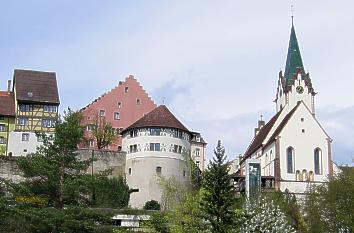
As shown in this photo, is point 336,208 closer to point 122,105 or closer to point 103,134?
point 103,134

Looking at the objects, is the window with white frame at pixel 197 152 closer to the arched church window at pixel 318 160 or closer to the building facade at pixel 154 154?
the building facade at pixel 154 154

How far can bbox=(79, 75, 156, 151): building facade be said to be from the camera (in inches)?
3157

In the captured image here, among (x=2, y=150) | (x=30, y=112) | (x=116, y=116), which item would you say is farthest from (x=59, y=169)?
(x=116, y=116)

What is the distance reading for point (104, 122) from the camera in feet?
258

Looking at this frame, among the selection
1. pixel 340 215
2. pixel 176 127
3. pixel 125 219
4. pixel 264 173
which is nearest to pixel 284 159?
pixel 264 173

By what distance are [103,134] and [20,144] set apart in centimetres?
961

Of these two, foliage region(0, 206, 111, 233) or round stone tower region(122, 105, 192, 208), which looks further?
round stone tower region(122, 105, 192, 208)

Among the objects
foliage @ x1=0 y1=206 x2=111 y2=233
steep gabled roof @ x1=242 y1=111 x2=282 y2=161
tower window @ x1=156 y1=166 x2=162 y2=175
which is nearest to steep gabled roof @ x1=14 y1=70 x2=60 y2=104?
tower window @ x1=156 y1=166 x2=162 y2=175

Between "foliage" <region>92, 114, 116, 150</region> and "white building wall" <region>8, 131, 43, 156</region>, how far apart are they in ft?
25.3

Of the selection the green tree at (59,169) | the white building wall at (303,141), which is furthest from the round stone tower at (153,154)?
the green tree at (59,169)

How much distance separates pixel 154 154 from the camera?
211 ft

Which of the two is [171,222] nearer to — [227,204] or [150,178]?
[227,204]

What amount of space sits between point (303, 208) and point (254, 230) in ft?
43.4

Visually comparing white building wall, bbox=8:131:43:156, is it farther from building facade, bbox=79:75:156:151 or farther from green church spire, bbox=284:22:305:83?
green church spire, bbox=284:22:305:83
